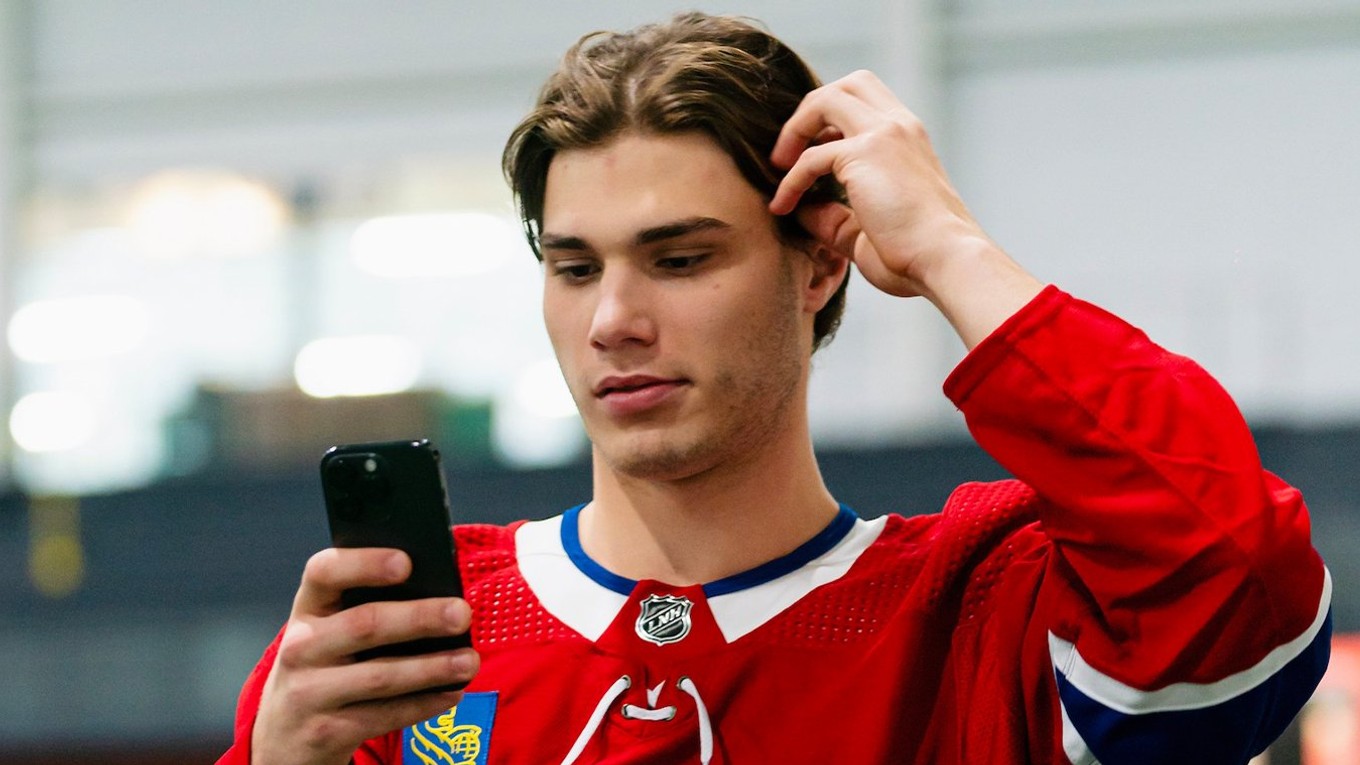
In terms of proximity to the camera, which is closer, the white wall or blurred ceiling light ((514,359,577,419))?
the white wall

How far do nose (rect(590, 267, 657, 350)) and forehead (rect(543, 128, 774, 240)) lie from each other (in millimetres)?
48

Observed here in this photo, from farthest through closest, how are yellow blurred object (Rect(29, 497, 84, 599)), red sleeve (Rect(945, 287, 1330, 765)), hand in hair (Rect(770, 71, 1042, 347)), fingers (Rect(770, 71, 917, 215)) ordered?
yellow blurred object (Rect(29, 497, 84, 599)) < fingers (Rect(770, 71, 917, 215)) < hand in hair (Rect(770, 71, 1042, 347)) < red sleeve (Rect(945, 287, 1330, 765))

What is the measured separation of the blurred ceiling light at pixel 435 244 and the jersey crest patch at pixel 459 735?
5.28m

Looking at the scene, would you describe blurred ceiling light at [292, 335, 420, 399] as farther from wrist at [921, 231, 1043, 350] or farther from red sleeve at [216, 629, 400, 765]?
wrist at [921, 231, 1043, 350]

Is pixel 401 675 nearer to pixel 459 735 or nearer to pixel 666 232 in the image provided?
pixel 459 735

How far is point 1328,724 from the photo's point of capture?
3.79 m

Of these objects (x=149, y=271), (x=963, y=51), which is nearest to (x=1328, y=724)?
(x=963, y=51)

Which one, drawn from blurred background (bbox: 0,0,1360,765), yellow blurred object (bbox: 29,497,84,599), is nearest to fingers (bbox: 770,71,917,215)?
blurred background (bbox: 0,0,1360,765)

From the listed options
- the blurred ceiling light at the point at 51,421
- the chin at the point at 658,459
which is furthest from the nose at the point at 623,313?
the blurred ceiling light at the point at 51,421

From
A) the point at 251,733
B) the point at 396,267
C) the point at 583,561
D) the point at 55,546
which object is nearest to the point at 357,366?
the point at 396,267

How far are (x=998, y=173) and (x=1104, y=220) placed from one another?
1.61 feet

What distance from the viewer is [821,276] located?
5.97 feet

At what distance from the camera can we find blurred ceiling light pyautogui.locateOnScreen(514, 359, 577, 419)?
622 cm

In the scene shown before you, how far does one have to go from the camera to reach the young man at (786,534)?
1.32 metres
